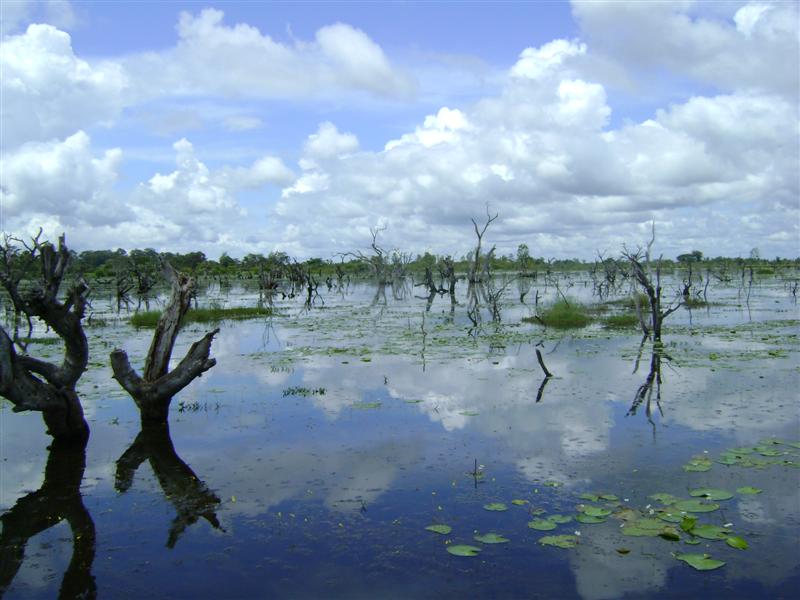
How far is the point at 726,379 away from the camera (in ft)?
47.8

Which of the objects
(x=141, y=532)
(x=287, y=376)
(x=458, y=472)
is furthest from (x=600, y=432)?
(x=287, y=376)

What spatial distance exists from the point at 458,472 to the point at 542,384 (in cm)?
619

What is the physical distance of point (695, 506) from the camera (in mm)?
7422

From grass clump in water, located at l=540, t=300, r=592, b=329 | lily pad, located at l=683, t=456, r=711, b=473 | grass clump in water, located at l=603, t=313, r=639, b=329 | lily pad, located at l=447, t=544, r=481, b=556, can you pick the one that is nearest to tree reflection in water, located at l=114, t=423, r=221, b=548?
lily pad, located at l=447, t=544, r=481, b=556

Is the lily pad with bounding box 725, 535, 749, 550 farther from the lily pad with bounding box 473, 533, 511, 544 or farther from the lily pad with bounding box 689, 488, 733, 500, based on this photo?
the lily pad with bounding box 473, 533, 511, 544

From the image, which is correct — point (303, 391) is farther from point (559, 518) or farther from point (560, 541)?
point (560, 541)

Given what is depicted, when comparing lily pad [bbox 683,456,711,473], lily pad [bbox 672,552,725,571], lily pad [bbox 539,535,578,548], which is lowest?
lily pad [bbox 539,535,578,548]

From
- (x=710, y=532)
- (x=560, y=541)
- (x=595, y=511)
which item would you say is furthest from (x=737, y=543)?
(x=560, y=541)

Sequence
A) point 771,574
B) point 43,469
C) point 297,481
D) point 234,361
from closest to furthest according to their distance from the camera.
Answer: point 771,574, point 297,481, point 43,469, point 234,361

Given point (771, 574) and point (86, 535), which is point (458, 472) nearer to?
point (771, 574)

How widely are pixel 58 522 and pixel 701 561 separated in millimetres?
6785

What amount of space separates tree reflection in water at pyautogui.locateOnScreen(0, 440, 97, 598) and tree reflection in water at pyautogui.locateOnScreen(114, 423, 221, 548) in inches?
24.8

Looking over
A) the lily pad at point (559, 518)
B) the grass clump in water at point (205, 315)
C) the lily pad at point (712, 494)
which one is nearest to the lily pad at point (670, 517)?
the lily pad at point (712, 494)

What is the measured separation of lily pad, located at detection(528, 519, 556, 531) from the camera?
7.09m
